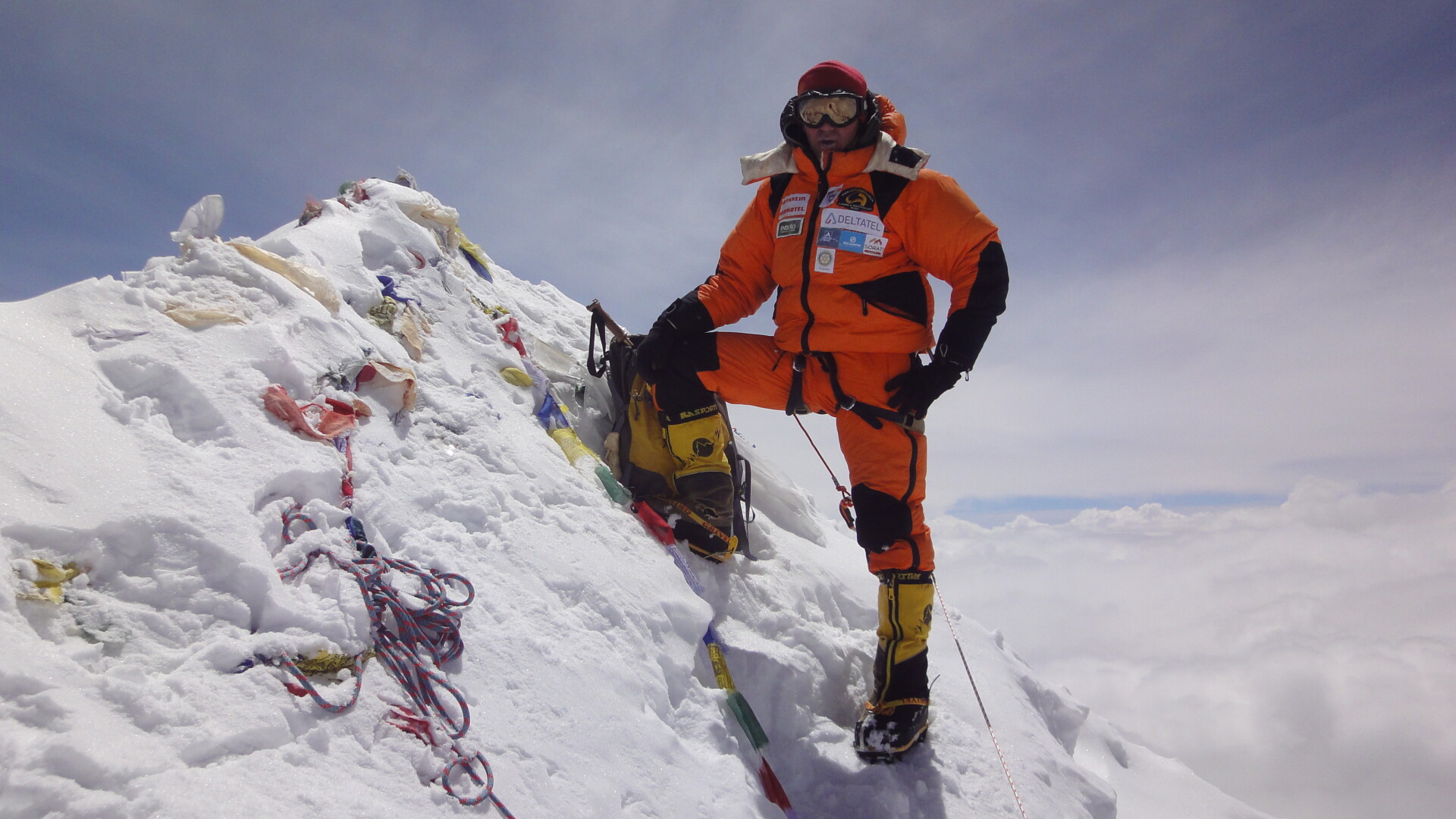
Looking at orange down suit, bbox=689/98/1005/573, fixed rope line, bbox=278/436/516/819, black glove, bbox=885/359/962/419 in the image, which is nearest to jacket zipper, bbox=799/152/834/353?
orange down suit, bbox=689/98/1005/573

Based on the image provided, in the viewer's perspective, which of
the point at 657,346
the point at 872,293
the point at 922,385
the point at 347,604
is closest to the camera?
the point at 347,604

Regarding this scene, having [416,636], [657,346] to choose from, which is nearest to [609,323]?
[657,346]

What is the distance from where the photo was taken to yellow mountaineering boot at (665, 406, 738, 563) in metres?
3.45

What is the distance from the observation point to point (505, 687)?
6.64 ft

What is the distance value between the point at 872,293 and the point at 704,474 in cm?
125

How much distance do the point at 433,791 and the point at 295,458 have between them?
3.74 ft

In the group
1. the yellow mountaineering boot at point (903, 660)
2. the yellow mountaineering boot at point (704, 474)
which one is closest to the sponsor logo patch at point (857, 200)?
the yellow mountaineering boot at point (704, 474)

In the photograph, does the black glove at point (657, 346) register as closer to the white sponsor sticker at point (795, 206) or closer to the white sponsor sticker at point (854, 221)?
the white sponsor sticker at point (795, 206)

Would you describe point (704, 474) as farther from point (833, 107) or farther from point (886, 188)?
point (833, 107)

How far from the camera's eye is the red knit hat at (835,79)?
10.4 feet

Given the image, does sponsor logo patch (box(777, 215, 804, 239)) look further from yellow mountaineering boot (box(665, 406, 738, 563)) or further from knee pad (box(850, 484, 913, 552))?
knee pad (box(850, 484, 913, 552))

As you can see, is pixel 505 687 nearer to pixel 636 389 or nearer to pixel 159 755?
pixel 159 755

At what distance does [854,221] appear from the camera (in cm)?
311

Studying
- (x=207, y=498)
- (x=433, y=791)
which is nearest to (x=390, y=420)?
(x=207, y=498)
